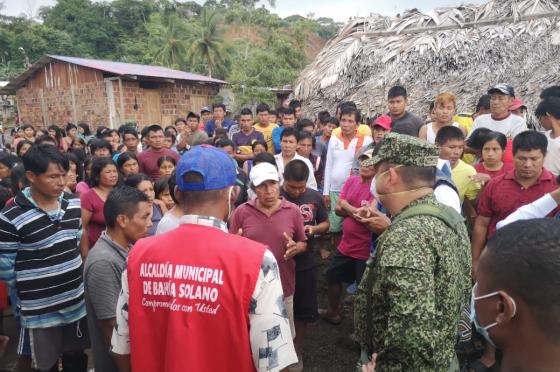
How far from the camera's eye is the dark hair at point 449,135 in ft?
12.0

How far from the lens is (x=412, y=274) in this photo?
1631 mm

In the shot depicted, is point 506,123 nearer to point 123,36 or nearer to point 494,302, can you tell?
point 494,302

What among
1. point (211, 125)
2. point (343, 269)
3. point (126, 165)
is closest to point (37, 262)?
point (126, 165)

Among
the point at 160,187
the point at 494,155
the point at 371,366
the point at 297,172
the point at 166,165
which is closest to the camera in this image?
the point at 371,366

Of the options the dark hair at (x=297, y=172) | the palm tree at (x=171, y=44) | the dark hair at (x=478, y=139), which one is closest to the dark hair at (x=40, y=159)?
the dark hair at (x=297, y=172)

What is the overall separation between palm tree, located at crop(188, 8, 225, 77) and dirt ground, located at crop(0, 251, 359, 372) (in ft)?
117

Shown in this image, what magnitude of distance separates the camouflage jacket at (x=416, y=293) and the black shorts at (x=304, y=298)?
1.84m

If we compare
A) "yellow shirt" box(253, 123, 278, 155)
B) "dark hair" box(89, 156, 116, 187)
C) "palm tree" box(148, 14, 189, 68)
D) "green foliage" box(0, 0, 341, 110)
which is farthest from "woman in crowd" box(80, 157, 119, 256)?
"palm tree" box(148, 14, 189, 68)

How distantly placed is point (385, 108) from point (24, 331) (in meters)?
7.58

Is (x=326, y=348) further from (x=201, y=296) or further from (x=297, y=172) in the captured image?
(x=201, y=296)

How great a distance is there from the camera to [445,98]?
452 centimetres

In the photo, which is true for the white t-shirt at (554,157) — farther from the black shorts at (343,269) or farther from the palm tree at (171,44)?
the palm tree at (171,44)

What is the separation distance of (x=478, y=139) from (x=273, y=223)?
244cm

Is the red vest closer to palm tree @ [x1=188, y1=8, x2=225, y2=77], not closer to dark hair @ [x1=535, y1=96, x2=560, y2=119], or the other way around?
dark hair @ [x1=535, y1=96, x2=560, y2=119]
